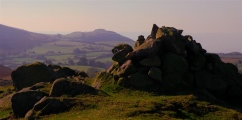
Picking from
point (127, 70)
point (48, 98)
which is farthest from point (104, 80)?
point (48, 98)

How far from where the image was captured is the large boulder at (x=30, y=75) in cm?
5847

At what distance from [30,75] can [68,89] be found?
19599 millimetres

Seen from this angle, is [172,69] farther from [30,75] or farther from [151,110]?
[30,75]

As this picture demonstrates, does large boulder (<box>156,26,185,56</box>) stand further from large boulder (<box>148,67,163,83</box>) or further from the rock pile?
the rock pile

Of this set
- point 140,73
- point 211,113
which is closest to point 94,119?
point 211,113

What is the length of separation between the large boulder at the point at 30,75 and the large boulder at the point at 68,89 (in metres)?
16.3

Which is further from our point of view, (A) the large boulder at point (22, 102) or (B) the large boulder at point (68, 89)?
(B) the large boulder at point (68, 89)

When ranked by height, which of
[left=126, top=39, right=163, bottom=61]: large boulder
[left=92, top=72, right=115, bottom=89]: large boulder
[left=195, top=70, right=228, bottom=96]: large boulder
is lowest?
[left=92, top=72, right=115, bottom=89]: large boulder

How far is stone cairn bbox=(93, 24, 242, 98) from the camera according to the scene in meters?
46.9

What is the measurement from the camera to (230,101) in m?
46.0

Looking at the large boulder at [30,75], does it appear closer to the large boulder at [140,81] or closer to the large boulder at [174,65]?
the large boulder at [140,81]

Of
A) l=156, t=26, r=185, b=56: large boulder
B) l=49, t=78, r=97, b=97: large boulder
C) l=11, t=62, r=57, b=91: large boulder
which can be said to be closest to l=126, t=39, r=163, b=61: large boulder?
l=156, t=26, r=185, b=56: large boulder

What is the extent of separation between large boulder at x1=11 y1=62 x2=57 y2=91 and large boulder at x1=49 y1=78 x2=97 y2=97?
16.3 metres

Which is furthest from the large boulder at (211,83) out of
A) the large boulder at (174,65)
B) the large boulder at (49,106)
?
the large boulder at (49,106)
